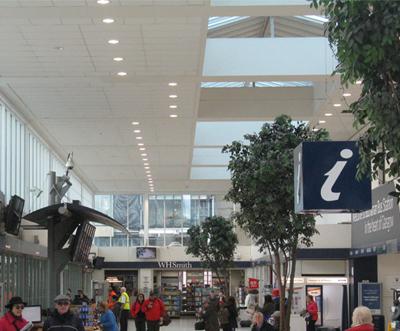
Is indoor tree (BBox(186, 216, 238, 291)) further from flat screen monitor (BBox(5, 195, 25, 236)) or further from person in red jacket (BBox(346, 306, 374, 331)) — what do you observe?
person in red jacket (BBox(346, 306, 374, 331))

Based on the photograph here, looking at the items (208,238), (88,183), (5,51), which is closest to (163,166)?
(208,238)

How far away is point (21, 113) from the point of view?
2300 centimetres

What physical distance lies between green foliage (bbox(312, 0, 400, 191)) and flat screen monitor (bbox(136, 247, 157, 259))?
37.3 metres

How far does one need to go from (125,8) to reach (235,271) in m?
33.6

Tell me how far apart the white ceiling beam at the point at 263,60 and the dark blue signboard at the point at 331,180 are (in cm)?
1053

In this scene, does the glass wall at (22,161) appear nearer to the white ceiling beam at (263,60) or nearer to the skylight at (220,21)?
the skylight at (220,21)

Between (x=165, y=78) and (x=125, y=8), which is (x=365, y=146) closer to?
(x=125, y=8)

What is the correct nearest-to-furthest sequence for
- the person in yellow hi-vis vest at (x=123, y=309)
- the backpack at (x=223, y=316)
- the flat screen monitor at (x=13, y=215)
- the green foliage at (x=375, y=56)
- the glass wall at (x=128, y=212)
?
the green foliage at (x=375, y=56) < the flat screen monitor at (x=13, y=215) < the backpack at (x=223, y=316) < the person in yellow hi-vis vest at (x=123, y=309) < the glass wall at (x=128, y=212)

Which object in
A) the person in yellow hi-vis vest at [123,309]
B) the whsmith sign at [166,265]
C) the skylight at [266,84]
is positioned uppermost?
the skylight at [266,84]

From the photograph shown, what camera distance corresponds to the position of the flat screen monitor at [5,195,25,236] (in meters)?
18.9

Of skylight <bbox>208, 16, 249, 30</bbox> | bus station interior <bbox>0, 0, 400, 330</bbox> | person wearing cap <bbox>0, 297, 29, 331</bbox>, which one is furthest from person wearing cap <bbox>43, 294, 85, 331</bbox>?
skylight <bbox>208, 16, 249, 30</bbox>

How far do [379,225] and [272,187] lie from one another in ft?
27.0

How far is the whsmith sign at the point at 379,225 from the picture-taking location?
1775 centimetres

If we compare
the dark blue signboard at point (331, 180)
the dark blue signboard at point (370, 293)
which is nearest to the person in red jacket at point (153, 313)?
the dark blue signboard at point (370, 293)
